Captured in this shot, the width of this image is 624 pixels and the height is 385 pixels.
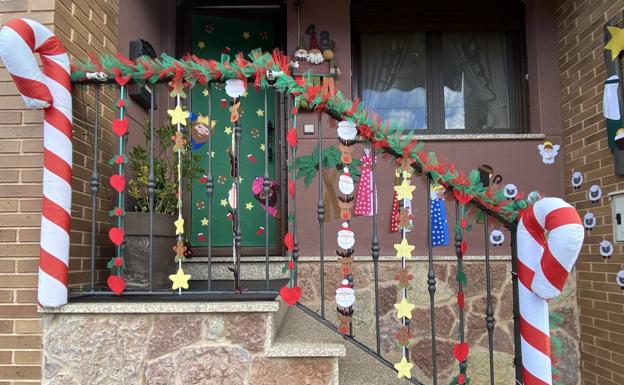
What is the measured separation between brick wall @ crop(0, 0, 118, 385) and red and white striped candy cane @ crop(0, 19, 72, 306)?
0.42ft

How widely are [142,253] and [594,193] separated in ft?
10.6

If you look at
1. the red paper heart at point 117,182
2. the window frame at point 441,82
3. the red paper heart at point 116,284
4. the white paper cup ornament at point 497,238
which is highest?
the window frame at point 441,82

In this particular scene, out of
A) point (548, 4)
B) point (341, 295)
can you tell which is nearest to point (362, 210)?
point (341, 295)

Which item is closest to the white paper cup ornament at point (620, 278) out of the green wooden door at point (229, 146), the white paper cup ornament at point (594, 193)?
the white paper cup ornament at point (594, 193)

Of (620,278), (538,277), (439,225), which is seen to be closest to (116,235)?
(538,277)

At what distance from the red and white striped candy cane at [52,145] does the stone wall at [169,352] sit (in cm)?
19

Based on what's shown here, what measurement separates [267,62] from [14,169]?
1.30 meters

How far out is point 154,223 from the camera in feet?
8.71

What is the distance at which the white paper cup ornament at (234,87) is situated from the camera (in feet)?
7.22

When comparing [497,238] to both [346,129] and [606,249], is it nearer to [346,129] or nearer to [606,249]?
[606,249]

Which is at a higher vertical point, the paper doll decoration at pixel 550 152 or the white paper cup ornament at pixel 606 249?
the paper doll decoration at pixel 550 152

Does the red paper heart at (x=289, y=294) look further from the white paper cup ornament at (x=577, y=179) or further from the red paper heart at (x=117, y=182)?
the white paper cup ornament at (x=577, y=179)

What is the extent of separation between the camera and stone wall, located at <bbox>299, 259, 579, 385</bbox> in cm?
370

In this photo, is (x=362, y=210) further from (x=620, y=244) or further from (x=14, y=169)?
(x=14, y=169)
